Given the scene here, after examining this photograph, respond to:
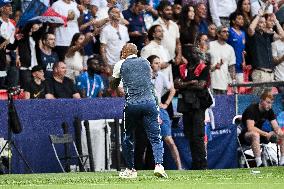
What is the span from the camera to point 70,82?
79.0 feet

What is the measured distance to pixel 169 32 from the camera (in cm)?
2616

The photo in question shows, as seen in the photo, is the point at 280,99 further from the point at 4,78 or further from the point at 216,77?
the point at 4,78

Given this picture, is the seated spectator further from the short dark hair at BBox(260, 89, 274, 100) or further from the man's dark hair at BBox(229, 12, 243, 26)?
the man's dark hair at BBox(229, 12, 243, 26)

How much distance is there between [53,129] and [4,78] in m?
1.68

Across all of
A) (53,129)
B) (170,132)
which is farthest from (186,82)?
(53,129)

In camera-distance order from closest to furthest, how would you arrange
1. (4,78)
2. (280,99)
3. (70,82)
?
(4,78) → (70,82) → (280,99)

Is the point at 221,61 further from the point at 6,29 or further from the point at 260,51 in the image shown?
the point at 6,29

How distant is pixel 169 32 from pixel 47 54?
3.32m

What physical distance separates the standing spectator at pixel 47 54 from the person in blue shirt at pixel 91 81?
68 centimetres

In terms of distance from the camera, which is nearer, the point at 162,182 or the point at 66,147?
the point at 162,182

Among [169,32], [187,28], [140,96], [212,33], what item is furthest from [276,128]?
[140,96]

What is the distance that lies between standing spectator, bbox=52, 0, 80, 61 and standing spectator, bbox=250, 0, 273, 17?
5678mm

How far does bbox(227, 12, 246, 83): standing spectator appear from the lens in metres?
27.5

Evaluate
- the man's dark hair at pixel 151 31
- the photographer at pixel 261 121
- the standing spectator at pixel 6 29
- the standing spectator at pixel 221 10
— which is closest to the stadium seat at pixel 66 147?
the standing spectator at pixel 6 29
